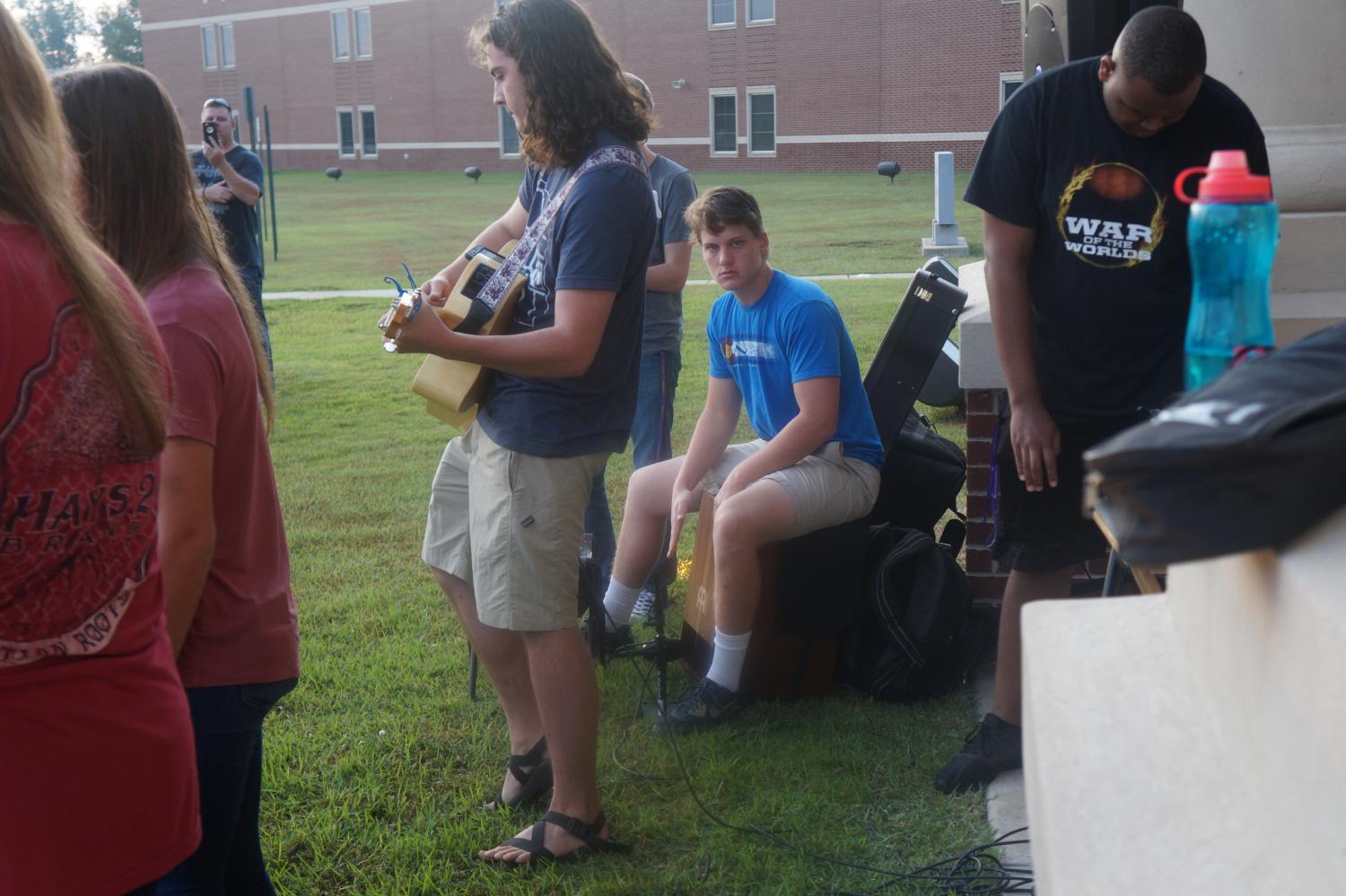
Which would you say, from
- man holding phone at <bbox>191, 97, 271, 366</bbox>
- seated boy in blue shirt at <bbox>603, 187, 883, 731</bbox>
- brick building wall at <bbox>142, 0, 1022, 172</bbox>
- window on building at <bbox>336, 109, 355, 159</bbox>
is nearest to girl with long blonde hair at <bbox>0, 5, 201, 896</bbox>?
seated boy in blue shirt at <bbox>603, 187, 883, 731</bbox>

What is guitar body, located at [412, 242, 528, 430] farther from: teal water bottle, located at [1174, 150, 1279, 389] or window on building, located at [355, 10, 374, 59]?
window on building, located at [355, 10, 374, 59]

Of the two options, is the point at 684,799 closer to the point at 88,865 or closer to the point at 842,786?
the point at 842,786

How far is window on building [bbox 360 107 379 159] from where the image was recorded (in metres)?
55.7

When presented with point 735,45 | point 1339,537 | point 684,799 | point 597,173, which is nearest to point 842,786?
point 684,799

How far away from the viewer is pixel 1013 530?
143 inches

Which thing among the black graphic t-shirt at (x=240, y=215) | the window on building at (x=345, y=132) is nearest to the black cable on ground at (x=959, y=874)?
the black graphic t-shirt at (x=240, y=215)

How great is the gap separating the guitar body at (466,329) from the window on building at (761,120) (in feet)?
142

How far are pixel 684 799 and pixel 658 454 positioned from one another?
180 cm

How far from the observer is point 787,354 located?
4219 mm

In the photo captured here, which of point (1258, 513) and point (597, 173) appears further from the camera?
point (597, 173)

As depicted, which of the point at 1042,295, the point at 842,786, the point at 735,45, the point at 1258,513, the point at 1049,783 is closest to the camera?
the point at 1258,513

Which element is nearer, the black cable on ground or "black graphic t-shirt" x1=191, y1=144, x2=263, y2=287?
the black cable on ground

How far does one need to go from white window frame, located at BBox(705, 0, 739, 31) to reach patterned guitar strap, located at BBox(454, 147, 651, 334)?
44063mm

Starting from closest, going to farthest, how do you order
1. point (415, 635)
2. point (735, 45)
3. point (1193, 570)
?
1. point (1193, 570)
2. point (415, 635)
3. point (735, 45)
